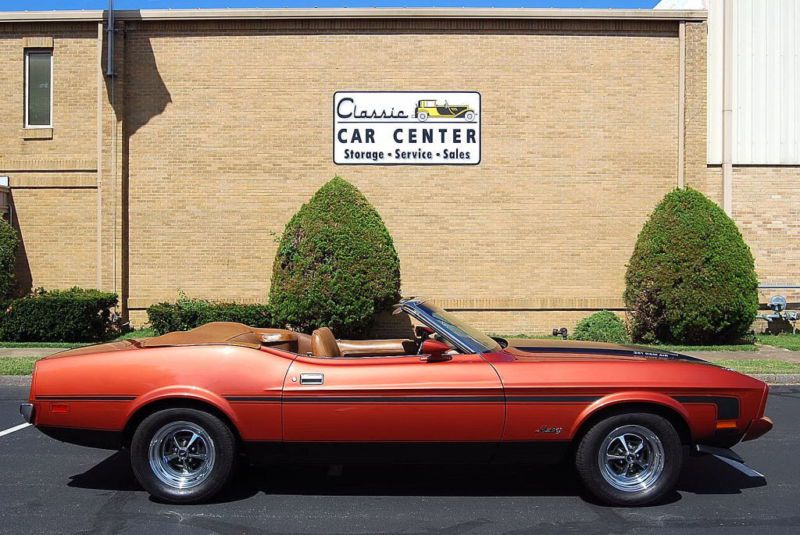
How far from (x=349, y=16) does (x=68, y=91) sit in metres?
6.07

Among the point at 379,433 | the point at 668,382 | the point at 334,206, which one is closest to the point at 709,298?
the point at 334,206

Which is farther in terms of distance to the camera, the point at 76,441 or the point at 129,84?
the point at 129,84

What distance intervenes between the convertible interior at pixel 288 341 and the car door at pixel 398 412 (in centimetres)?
45

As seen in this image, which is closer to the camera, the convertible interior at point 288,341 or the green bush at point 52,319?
the convertible interior at point 288,341

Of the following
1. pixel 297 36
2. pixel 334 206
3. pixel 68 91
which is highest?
pixel 297 36

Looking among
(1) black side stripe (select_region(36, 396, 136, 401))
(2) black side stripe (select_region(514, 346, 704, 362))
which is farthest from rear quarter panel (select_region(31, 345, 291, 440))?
(2) black side stripe (select_region(514, 346, 704, 362))

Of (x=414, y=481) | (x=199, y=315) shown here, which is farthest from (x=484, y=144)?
(x=414, y=481)

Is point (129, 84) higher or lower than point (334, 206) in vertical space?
higher

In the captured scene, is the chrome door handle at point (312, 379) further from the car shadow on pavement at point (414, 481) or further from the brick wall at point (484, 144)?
the brick wall at point (484, 144)

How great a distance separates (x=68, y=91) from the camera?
53.7 ft

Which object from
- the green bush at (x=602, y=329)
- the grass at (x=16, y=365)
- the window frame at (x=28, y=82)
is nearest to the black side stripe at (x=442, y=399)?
the grass at (x=16, y=365)

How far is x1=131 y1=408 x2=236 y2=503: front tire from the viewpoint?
530cm

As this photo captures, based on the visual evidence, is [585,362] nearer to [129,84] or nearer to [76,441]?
[76,441]

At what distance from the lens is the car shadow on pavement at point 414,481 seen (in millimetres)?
5715
